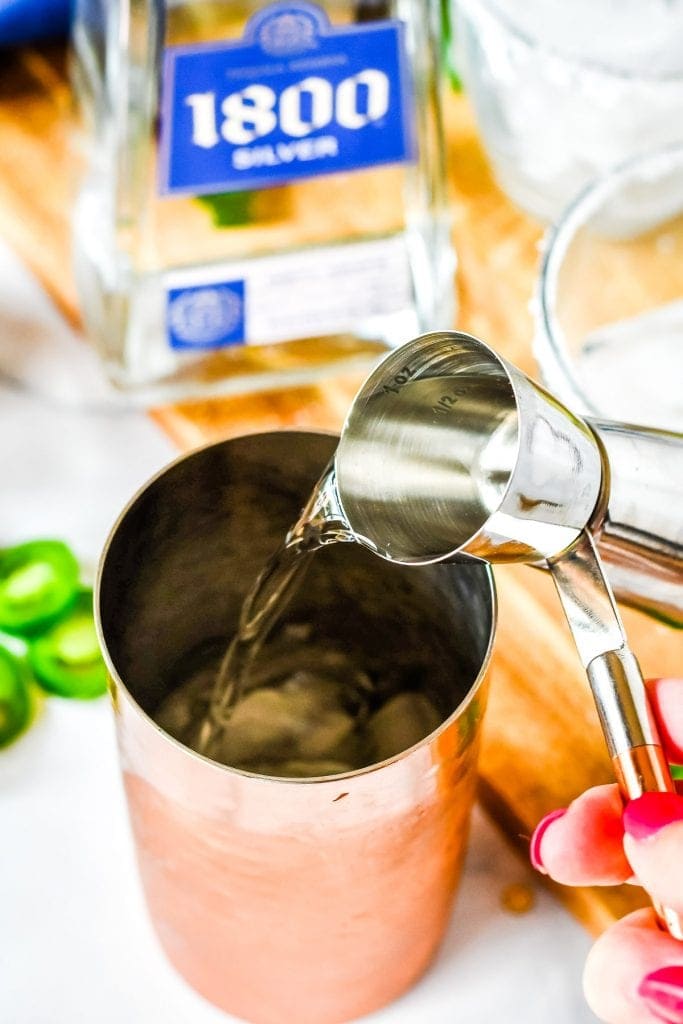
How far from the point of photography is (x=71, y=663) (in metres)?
0.43

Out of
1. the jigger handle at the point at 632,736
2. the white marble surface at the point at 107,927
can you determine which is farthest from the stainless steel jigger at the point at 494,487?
the white marble surface at the point at 107,927

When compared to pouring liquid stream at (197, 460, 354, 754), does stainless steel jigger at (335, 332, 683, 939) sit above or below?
above

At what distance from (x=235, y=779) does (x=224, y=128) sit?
0.28 m

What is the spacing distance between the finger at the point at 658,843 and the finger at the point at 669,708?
0.19 feet

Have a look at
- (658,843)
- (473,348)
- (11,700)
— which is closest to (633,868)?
(658,843)

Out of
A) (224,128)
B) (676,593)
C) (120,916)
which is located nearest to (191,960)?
(120,916)

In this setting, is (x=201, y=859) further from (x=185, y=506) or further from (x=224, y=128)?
(x=224, y=128)

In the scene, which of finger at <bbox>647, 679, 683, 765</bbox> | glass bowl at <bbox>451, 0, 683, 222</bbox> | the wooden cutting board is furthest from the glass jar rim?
finger at <bbox>647, 679, 683, 765</bbox>

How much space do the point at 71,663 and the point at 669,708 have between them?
0.66ft

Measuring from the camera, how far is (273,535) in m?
0.38

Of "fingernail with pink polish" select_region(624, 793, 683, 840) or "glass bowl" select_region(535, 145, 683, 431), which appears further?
"glass bowl" select_region(535, 145, 683, 431)

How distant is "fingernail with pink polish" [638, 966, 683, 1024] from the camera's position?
27 cm

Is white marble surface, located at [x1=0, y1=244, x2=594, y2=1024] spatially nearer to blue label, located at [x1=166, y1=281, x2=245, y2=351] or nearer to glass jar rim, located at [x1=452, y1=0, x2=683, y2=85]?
blue label, located at [x1=166, y1=281, x2=245, y2=351]

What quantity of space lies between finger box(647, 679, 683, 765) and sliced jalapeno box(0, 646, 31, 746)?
0.21m
